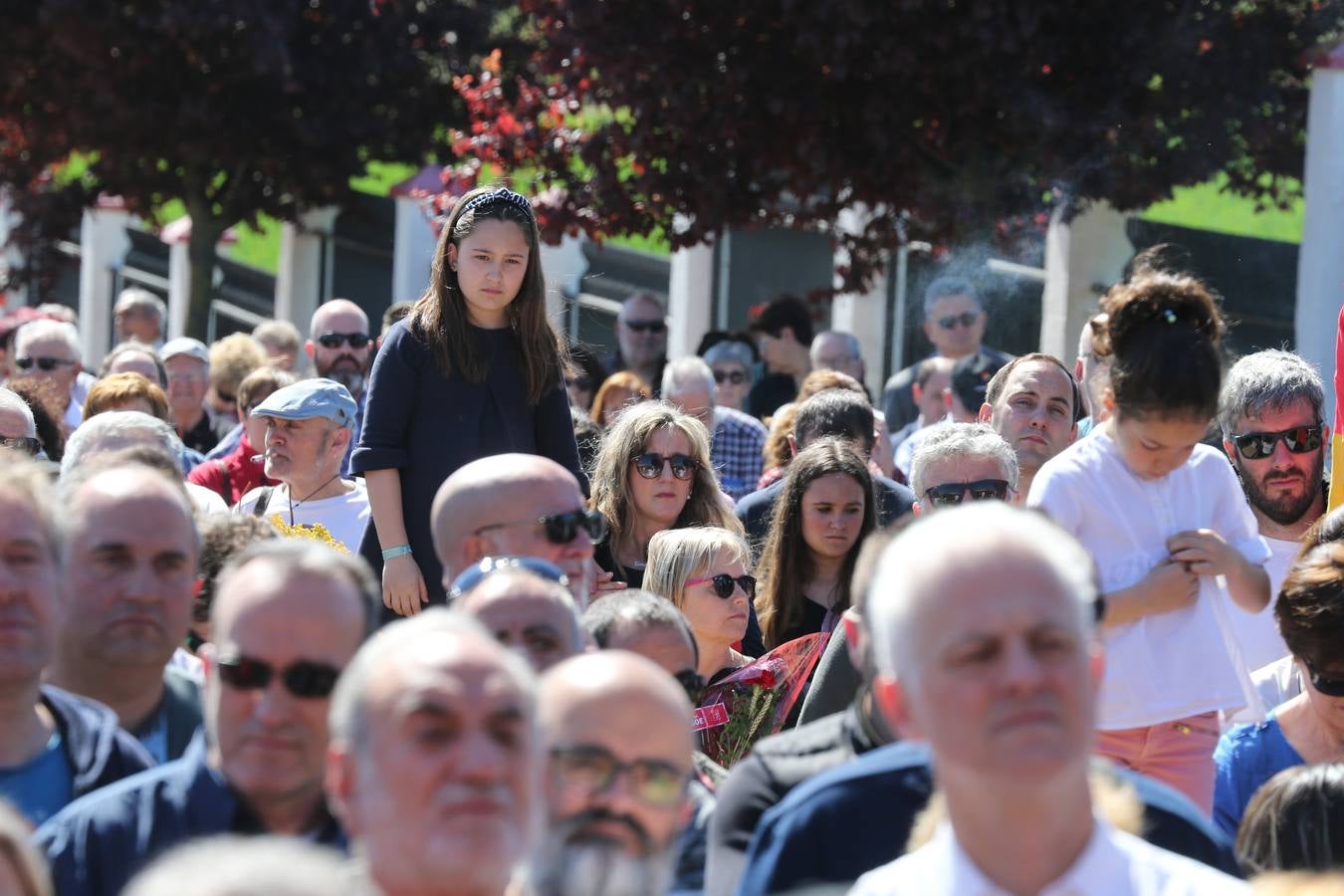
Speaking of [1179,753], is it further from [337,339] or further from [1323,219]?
[1323,219]

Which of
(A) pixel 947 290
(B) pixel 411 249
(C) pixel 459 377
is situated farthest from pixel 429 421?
(B) pixel 411 249

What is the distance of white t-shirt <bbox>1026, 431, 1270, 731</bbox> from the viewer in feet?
14.4

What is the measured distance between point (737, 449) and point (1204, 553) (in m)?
4.65

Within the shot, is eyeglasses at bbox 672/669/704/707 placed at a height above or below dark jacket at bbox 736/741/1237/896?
above

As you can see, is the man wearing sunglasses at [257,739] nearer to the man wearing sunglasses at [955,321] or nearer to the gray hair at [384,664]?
the gray hair at [384,664]

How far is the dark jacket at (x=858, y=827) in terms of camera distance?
9.78 feet

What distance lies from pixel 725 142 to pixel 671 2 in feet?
2.85

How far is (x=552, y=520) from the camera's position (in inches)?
153

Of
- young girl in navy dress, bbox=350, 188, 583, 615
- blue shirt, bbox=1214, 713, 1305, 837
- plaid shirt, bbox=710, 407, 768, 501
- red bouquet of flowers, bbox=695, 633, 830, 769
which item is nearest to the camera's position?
blue shirt, bbox=1214, 713, 1305, 837

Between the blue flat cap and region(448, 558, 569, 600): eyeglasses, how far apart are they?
Answer: 9.93ft

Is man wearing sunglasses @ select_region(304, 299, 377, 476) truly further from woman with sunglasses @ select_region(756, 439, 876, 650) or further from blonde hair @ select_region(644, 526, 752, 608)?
blonde hair @ select_region(644, 526, 752, 608)

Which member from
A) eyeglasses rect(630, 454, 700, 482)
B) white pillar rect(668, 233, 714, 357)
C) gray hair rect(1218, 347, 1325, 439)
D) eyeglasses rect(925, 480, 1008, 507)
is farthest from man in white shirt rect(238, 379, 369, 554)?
white pillar rect(668, 233, 714, 357)

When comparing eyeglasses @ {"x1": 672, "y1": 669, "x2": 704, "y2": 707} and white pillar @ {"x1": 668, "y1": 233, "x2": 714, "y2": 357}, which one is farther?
white pillar @ {"x1": 668, "y1": 233, "x2": 714, "y2": 357}

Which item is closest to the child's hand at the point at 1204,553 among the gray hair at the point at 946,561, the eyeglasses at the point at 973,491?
the eyeglasses at the point at 973,491
